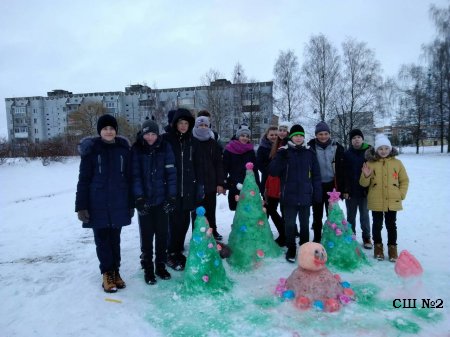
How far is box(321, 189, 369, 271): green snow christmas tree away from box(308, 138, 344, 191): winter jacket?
66 centimetres

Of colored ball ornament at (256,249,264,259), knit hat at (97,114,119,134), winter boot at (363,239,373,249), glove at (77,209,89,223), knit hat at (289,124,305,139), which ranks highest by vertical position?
knit hat at (97,114,119,134)

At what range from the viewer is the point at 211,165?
4684mm

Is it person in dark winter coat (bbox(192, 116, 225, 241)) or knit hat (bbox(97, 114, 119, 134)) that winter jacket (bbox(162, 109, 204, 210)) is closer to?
person in dark winter coat (bbox(192, 116, 225, 241))

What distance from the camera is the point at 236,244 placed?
14.5 ft

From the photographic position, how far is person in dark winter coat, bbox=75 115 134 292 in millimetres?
3629

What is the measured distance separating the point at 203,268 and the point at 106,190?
1431mm

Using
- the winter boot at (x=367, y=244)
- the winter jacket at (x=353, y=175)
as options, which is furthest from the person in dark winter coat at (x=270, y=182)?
the winter boot at (x=367, y=244)

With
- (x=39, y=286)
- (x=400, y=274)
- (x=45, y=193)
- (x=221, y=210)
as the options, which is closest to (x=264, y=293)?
(x=400, y=274)

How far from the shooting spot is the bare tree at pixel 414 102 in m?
29.2

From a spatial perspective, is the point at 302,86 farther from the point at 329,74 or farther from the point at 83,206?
the point at 83,206

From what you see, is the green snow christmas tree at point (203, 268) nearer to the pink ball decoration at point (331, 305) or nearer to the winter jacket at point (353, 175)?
the pink ball decoration at point (331, 305)

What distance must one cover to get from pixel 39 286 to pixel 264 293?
2.78 m

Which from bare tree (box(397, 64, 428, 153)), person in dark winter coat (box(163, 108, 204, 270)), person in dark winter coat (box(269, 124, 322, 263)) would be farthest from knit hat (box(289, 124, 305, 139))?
bare tree (box(397, 64, 428, 153))

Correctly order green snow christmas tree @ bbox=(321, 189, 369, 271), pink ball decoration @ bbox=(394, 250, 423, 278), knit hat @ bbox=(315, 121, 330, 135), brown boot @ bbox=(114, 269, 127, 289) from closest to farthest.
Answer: pink ball decoration @ bbox=(394, 250, 423, 278), brown boot @ bbox=(114, 269, 127, 289), green snow christmas tree @ bbox=(321, 189, 369, 271), knit hat @ bbox=(315, 121, 330, 135)
